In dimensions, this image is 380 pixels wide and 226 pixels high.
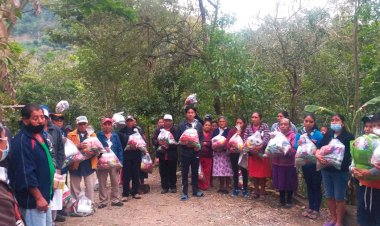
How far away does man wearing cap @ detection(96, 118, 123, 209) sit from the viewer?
7.78 meters

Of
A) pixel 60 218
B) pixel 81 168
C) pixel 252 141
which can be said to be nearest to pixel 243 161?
pixel 252 141

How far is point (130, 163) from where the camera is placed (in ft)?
27.5

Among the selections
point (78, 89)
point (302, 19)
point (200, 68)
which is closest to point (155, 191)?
point (200, 68)

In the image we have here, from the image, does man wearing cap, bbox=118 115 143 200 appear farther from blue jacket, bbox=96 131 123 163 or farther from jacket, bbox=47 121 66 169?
jacket, bbox=47 121 66 169

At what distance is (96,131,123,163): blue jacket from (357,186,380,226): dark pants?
14.1ft

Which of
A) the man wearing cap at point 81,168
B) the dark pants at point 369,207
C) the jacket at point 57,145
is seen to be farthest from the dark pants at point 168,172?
the dark pants at point 369,207

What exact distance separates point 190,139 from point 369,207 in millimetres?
3653

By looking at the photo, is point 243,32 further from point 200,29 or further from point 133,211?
point 133,211

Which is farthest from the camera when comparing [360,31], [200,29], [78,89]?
[78,89]

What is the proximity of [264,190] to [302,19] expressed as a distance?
4.16m

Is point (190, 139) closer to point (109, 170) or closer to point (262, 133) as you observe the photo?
point (262, 133)

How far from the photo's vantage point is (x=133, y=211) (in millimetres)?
7590

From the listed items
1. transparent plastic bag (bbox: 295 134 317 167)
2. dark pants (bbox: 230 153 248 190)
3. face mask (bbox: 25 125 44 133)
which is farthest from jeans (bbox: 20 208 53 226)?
dark pants (bbox: 230 153 248 190)

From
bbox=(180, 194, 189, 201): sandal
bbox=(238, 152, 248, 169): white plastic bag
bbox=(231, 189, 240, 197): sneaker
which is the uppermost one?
bbox=(238, 152, 248, 169): white plastic bag
